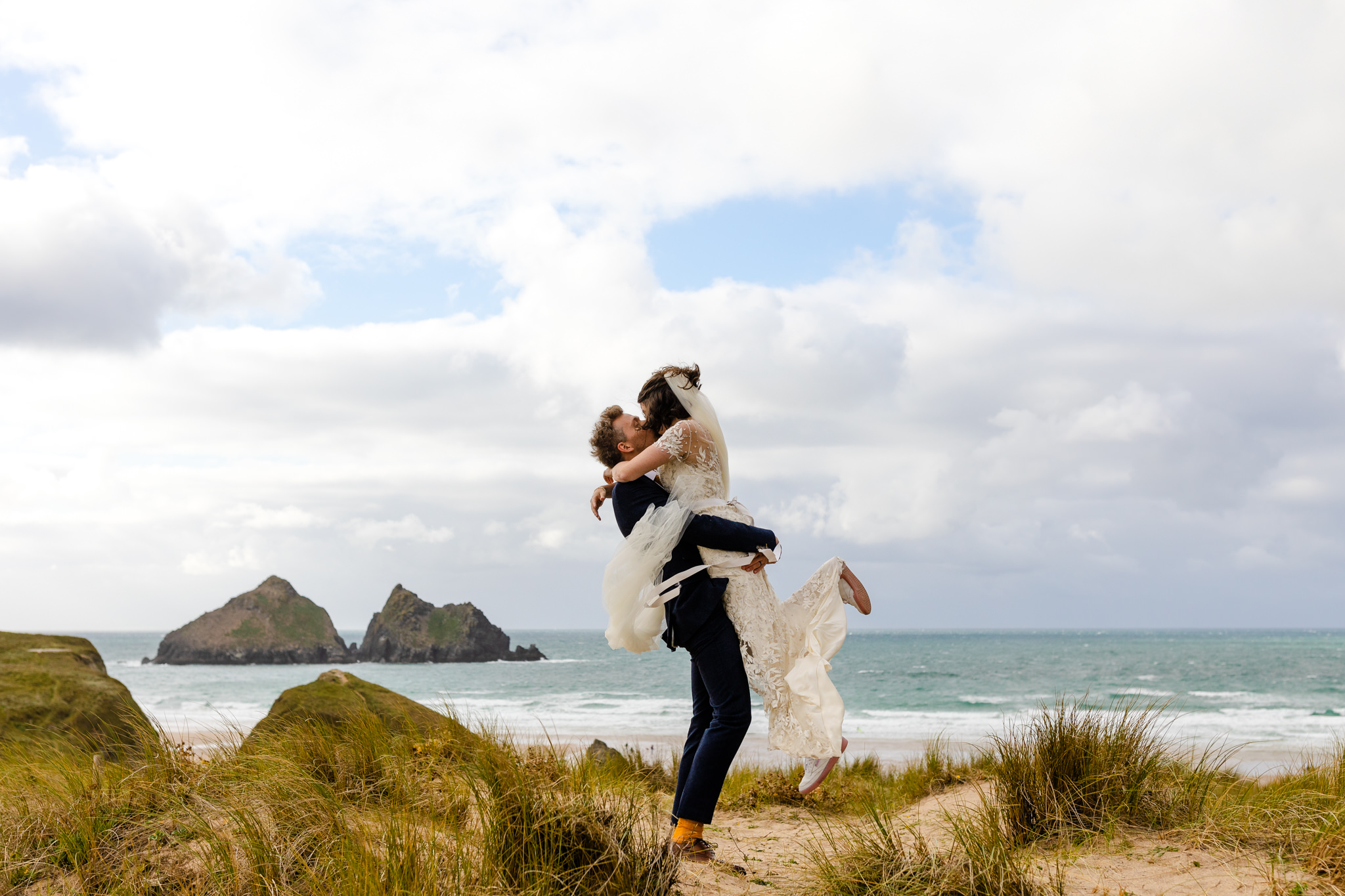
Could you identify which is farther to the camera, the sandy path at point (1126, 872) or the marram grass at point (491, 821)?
the sandy path at point (1126, 872)

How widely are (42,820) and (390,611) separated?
208 feet

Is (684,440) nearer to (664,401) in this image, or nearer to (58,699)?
(664,401)

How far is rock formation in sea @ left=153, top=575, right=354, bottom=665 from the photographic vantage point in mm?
61250

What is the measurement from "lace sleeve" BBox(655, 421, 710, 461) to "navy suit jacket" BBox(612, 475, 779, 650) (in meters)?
0.26

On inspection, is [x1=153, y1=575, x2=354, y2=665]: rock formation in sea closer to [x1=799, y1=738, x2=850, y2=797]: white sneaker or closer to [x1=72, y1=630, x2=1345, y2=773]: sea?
[x1=72, y1=630, x2=1345, y2=773]: sea

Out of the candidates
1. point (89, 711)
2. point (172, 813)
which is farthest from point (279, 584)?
point (172, 813)

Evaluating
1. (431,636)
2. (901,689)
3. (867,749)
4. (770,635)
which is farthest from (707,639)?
(431,636)

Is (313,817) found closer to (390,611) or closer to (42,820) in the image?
(42,820)

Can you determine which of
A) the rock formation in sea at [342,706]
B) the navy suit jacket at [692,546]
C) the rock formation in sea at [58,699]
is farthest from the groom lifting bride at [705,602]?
the rock formation in sea at [58,699]

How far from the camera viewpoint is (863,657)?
56.6 meters

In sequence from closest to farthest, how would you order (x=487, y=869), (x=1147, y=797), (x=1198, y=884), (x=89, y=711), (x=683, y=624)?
(x=487, y=869) < (x=1198, y=884) < (x=683, y=624) < (x=1147, y=797) < (x=89, y=711)

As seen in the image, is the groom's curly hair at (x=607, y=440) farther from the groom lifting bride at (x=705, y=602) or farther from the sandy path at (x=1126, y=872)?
the sandy path at (x=1126, y=872)

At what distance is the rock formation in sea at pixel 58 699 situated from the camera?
642cm

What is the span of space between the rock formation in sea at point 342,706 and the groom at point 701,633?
2872mm
